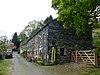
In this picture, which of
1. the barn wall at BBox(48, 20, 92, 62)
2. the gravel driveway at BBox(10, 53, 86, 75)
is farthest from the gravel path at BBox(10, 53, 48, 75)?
the barn wall at BBox(48, 20, 92, 62)

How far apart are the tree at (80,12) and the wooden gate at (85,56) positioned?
4.46 meters

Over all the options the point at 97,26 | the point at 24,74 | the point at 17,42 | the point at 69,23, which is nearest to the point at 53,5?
the point at 69,23

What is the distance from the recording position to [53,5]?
27.4 meters

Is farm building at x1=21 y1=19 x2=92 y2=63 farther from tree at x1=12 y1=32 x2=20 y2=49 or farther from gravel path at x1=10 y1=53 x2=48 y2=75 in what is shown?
tree at x1=12 y1=32 x2=20 y2=49

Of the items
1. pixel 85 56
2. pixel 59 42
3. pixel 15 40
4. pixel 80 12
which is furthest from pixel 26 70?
pixel 15 40

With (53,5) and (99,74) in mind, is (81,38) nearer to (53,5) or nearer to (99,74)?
(53,5)

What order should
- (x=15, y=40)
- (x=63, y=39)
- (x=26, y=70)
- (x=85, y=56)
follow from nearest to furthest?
(x=26, y=70), (x=85, y=56), (x=63, y=39), (x=15, y=40)

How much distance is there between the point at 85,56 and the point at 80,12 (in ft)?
29.5

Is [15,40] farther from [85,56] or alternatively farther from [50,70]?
[50,70]

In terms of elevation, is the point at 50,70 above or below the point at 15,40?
below

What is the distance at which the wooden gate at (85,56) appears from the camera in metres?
26.5

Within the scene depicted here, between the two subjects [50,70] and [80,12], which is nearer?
[80,12]

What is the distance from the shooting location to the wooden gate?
1045 inches

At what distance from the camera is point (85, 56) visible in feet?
94.7
